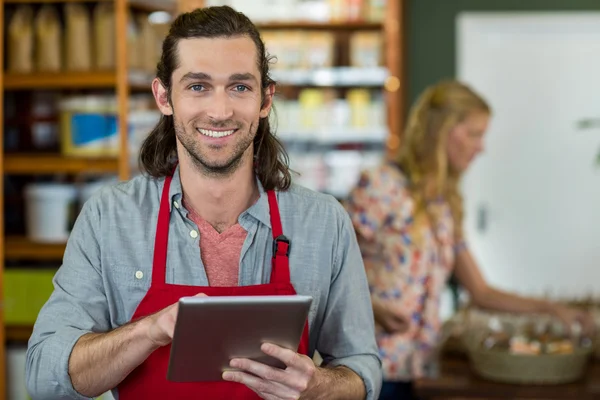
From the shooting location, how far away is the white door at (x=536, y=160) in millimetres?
6707

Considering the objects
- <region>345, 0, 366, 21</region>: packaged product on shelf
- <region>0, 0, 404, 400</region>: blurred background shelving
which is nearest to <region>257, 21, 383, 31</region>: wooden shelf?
<region>345, 0, 366, 21</region>: packaged product on shelf

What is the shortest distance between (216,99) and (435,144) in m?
1.71

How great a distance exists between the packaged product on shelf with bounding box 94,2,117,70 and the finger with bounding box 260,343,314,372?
2700mm

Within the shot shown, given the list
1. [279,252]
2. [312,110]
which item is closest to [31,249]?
[312,110]

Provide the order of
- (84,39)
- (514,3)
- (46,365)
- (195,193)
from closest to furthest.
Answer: (46,365), (195,193), (84,39), (514,3)

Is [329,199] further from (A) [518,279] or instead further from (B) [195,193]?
(A) [518,279]

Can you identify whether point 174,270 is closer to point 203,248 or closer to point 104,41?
point 203,248

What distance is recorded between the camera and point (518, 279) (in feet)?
22.3

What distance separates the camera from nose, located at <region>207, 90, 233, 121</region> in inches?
72.0

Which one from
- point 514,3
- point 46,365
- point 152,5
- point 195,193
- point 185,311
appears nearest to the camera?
point 185,311

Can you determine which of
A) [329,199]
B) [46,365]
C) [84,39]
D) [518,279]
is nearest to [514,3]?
[518,279]

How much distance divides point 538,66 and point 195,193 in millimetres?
5193

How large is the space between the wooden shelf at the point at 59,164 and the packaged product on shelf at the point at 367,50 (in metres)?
2.28

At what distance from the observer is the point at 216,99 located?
1841 millimetres
